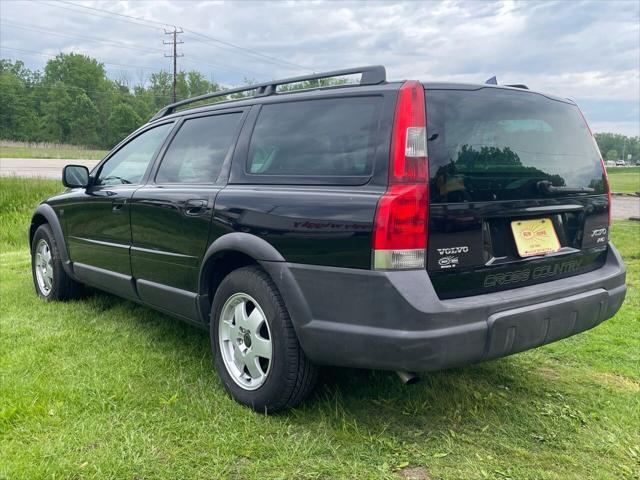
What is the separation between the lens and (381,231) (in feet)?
7.78

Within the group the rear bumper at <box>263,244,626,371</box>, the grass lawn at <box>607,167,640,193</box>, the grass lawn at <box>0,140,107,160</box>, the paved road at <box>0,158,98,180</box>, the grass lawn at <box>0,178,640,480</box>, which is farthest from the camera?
the grass lawn at <box>0,140,107,160</box>

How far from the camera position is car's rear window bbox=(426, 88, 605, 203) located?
2.50m

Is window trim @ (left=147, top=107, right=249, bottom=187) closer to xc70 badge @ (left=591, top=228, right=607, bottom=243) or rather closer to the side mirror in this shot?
the side mirror

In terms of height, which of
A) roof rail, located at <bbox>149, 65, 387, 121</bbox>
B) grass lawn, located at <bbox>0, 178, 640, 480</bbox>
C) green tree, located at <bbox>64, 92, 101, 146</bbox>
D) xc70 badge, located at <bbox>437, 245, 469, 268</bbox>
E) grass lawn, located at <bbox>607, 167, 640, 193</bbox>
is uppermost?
green tree, located at <bbox>64, 92, 101, 146</bbox>

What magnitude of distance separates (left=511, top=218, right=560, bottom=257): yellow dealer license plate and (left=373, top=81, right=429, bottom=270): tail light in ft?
1.92

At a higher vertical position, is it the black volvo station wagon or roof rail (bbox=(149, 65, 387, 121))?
roof rail (bbox=(149, 65, 387, 121))

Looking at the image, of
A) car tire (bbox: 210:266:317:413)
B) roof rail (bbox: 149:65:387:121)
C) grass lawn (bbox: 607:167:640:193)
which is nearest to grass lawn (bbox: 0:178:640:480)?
car tire (bbox: 210:266:317:413)

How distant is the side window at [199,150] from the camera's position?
11.2 ft

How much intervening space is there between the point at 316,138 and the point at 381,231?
0.72m

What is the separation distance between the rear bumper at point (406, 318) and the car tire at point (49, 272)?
3.01 m

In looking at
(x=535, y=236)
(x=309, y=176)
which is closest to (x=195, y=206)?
(x=309, y=176)

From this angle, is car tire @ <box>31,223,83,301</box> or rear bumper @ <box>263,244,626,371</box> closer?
rear bumper @ <box>263,244,626,371</box>

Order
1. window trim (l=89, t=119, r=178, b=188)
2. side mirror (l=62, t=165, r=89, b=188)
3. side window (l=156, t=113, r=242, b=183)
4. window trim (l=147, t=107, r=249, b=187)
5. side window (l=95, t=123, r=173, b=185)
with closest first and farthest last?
window trim (l=147, t=107, r=249, b=187) < side window (l=156, t=113, r=242, b=183) < window trim (l=89, t=119, r=178, b=188) < side window (l=95, t=123, r=173, b=185) < side mirror (l=62, t=165, r=89, b=188)

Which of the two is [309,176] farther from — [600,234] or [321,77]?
[600,234]
